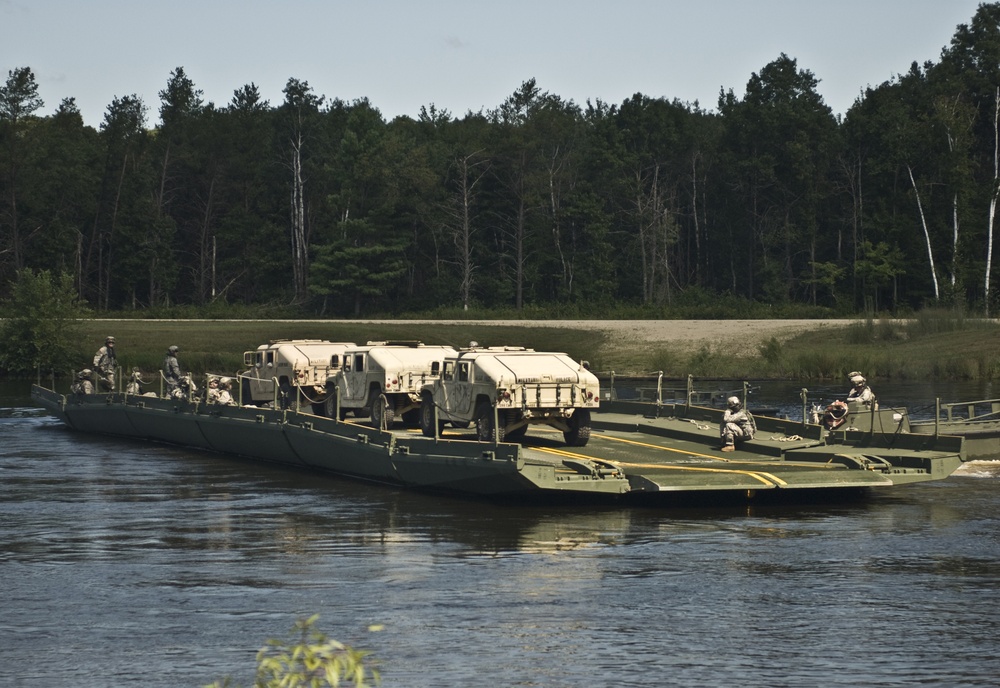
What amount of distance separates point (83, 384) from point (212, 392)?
8327mm

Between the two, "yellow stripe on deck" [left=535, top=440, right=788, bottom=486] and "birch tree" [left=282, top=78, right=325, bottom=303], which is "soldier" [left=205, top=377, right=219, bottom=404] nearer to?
"yellow stripe on deck" [left=535, top=440, right=788, bottom=486]

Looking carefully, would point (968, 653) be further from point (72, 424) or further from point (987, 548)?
point (72, 424)

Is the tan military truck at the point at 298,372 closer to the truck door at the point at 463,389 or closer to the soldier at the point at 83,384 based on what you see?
the truck door at the point at 463,389

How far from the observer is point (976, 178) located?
83625 millimetres

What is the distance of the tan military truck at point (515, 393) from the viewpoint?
86.2 ft

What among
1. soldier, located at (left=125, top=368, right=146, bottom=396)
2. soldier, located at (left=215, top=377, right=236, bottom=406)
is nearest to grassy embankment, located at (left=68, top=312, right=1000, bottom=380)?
soldier, located at (left=125, top=368, right=146, bottom=396)

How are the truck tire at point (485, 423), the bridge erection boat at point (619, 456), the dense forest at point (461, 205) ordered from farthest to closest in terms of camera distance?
the dense forest at point (461, 205)
the truck tire at point (485, 423)
the bridge erection boat at point (619, 456)

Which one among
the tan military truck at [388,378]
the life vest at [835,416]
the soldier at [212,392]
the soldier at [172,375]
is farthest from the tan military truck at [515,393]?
the soldier at [172,375]

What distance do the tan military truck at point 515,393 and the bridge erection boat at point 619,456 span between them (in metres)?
0.52

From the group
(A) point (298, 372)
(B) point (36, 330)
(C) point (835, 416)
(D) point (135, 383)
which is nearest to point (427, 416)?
(A) point (298, 372)

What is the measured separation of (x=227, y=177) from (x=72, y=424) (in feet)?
215

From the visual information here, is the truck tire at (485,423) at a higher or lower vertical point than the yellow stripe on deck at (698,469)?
higher

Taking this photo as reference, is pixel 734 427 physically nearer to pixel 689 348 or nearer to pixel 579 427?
pixel 579 427

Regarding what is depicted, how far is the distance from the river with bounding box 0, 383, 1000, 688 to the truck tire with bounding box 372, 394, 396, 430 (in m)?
2.25
